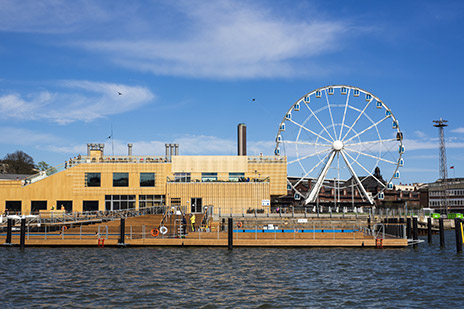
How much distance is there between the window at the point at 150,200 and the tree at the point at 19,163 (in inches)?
2476

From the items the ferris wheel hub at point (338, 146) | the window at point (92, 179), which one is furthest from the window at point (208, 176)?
the ferris wheel hub at point (338, 146)

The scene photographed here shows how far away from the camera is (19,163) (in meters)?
136

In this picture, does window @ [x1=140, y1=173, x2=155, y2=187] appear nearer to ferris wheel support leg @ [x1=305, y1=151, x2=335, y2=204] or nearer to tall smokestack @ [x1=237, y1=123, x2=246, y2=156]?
tall smokestack @ [x1=237, y1=123, x2=246, y2=156]

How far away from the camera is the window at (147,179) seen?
83625 mm

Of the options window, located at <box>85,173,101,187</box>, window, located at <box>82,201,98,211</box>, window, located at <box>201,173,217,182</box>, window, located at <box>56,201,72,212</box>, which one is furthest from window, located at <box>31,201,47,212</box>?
window, located at <box>201,173,217,182</box>

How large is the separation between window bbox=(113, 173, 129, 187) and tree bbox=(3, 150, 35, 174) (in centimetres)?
6059

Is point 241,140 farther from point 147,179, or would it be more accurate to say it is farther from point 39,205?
point 39,205

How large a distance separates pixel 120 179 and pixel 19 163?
210 feet

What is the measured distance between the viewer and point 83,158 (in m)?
83.8

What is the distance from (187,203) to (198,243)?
36.1 m

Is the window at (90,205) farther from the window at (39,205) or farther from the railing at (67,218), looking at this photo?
the railing at (67,218)

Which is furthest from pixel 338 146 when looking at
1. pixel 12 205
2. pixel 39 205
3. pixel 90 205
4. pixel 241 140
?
pixel 12 205

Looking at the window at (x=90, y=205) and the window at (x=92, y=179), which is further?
the window at (x=92, y=179)

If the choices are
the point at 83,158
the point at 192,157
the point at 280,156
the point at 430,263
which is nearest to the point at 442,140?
the point at 280,156
